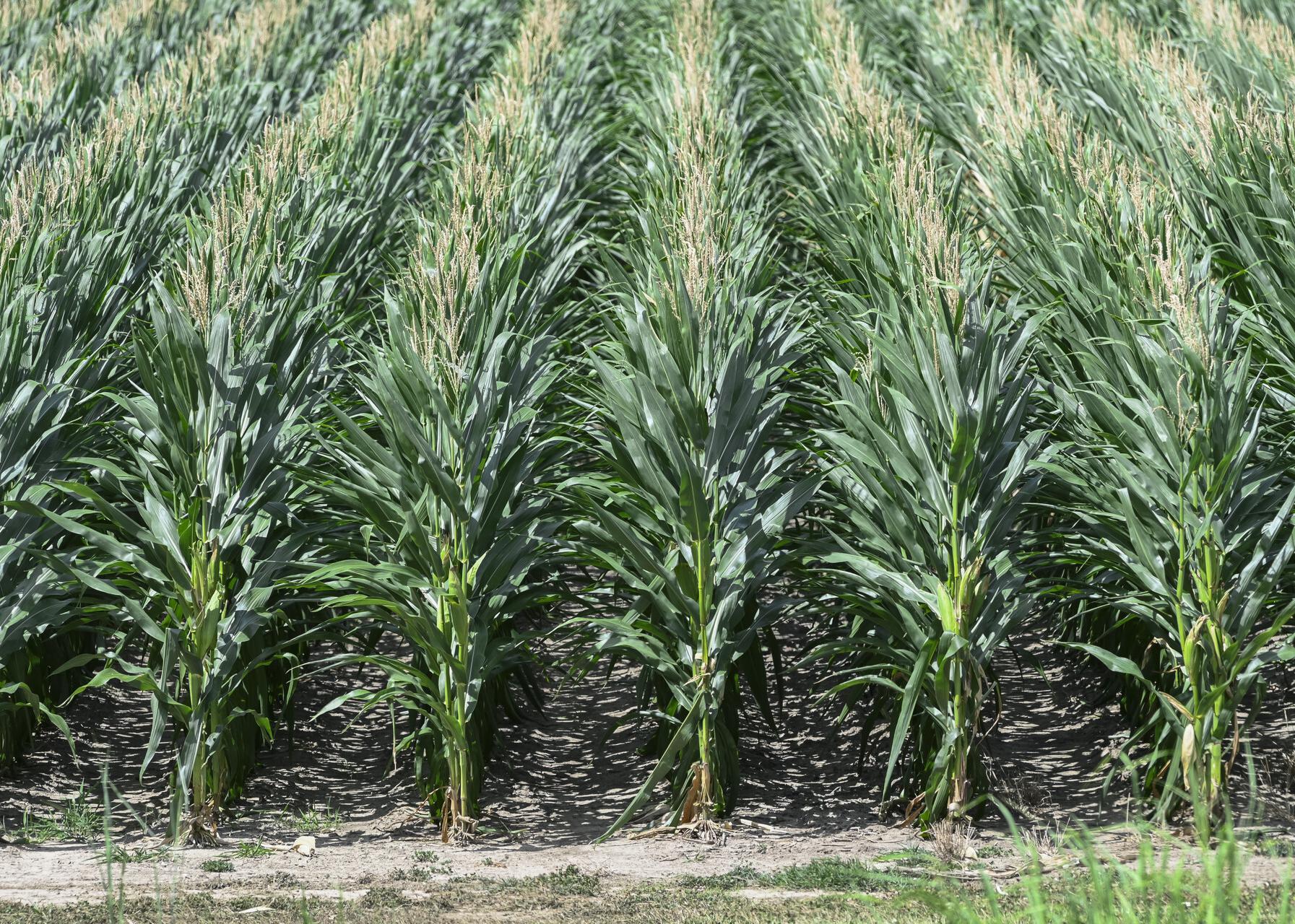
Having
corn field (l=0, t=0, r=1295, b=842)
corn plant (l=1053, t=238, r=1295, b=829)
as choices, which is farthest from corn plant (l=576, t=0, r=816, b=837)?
corn plant (l=1053, t=238, r=1295, b=829)

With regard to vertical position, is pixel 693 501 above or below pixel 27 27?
below

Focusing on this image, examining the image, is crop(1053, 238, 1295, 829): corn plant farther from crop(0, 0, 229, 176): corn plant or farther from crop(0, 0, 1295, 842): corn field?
crop(0, 0, 229, 176): corn plant

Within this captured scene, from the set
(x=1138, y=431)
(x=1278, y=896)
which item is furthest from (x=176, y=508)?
(x=1278, y=896)

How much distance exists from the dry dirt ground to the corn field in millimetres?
141

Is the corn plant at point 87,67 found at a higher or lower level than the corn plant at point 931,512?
higher

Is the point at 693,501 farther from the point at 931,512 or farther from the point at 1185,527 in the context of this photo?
the point at 1185,527

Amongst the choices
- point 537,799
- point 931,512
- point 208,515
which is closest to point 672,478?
point 931,512

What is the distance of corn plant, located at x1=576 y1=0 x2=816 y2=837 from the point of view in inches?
200

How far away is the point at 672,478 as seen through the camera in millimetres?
5230

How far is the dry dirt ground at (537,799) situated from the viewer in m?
4.79

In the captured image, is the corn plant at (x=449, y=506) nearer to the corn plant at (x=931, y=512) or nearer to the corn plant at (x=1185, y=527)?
the corn plant at (x=931, y=512)

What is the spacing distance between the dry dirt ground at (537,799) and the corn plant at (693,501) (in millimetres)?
313

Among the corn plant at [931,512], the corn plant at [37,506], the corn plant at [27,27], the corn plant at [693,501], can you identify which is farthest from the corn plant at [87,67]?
Answer: the corn plant at [931,512]

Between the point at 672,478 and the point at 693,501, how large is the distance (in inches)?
8.4
